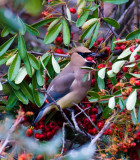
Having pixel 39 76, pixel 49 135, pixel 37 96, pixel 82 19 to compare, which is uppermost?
pixel 82 19

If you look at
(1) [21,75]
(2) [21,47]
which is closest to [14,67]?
(1) [21,75]

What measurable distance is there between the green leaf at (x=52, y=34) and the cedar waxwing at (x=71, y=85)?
0.27m

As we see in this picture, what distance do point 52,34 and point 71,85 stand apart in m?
0.52

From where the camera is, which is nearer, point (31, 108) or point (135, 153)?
point (135, 153)

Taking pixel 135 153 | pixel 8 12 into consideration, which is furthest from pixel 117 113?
pixel 8 12

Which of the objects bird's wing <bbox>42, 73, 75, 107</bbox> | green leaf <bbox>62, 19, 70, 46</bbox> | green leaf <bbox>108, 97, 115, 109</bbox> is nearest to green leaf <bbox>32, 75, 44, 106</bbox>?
bird's wing <bbox>42, 73, 75, 107</bbox>

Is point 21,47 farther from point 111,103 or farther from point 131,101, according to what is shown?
point 131,101

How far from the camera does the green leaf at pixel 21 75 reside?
200cm

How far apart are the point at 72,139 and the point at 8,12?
2.03 metres

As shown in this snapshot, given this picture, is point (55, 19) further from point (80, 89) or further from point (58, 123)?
point (58, 123)

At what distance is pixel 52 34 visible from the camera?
7.09ft

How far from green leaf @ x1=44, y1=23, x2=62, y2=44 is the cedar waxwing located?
10.7 inches

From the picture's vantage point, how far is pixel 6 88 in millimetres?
2135

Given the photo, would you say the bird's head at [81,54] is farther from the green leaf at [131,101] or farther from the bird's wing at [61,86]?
the green leaf at [131,101]
